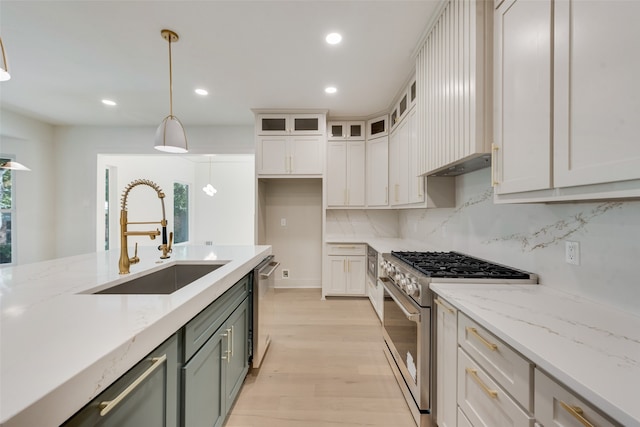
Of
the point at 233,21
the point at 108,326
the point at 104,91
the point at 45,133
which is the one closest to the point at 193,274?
the point at 108,326

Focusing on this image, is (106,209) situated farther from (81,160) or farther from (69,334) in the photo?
(69,334)

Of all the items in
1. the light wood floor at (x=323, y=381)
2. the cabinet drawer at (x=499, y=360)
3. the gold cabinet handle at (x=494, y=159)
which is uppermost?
the gold cabinet handle at (x=494, y=159)

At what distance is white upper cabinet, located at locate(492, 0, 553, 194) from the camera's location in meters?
1.05

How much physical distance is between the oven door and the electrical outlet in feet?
2.35

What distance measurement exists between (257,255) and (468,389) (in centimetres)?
153

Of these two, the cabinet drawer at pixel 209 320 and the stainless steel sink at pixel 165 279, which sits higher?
the stainless steel sink at pixel 165 279

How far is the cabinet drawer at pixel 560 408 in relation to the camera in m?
0.63

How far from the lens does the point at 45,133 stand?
4242 millimetres

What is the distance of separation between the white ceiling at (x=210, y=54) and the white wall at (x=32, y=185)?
370mm

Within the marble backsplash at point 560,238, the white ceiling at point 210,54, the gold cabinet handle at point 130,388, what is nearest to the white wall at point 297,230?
the white ceiling at point 210,54

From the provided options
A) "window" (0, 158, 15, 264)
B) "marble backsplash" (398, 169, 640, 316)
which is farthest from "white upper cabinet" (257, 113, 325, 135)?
"window" (0, 158, 15, 264)

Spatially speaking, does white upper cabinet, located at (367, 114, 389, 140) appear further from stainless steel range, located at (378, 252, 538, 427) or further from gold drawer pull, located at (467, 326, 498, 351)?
gold drawer pull, located at (467, 326, 498, 351)

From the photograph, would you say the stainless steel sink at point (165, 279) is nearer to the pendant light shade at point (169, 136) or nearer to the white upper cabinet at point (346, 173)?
the pendant light shade at point (169, 136)

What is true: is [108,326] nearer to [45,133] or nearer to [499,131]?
[499,131]
